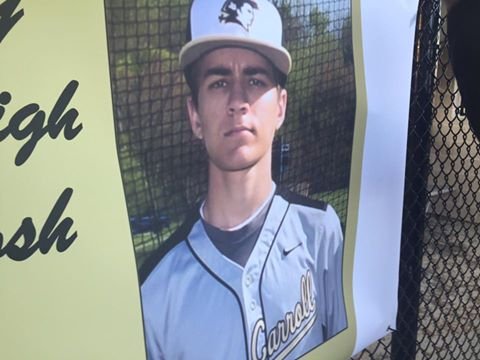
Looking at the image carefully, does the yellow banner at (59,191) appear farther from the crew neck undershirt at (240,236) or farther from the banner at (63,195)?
the crew neck undershirt at (240,236)

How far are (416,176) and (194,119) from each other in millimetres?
1116

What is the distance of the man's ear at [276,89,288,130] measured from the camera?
4.25 ft

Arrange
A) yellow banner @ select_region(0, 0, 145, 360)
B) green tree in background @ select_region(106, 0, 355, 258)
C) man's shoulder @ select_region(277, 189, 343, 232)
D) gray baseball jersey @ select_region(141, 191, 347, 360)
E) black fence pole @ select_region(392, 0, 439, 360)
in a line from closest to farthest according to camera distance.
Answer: yellow banner @ select_region(0, 0, 145, 360)
green tree in background @ select_region(106, 0, 355, 258)
gray baseball jersey @ select_region(141, 191, 347, 360)
man's shoulder @ select_region(277, 189, 343, 232)
black fence pole @ select_region(392, 0, 439, 360)

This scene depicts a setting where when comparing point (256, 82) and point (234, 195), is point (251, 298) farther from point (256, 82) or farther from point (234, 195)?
point (256, 82)

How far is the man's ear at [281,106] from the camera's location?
130 centimetres

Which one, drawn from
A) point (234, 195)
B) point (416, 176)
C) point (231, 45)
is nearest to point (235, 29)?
point (231, 45)

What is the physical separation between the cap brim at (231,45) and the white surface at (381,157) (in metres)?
0.28

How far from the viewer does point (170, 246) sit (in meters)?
1.10

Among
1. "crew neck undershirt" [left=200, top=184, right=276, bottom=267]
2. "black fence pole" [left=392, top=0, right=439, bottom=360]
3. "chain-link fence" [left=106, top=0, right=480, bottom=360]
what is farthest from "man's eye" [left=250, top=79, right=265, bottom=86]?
"black fence pole" [left=392, top=0, right=439, bottom=360]

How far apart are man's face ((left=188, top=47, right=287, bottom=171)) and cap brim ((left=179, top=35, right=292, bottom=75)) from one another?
0.03 ft

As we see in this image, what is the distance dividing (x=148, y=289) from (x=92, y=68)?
37cm

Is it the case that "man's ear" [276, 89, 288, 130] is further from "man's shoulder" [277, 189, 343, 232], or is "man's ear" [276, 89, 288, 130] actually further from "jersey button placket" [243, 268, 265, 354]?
"jersey button placket" [243, 268, 265, 354]

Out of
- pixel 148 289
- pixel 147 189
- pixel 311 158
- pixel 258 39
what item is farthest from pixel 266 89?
pixel 148 289

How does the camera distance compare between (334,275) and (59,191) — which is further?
(334,275)
